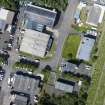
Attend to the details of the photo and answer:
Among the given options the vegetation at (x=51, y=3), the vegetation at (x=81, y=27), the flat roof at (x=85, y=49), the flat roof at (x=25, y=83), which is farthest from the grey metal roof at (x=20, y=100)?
the vegetation at (x=51, y=3)

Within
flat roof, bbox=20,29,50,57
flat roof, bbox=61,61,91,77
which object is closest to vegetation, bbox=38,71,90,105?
flat roof, bbox=61,61,91,77

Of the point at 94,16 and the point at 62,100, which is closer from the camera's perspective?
the point at 62,100

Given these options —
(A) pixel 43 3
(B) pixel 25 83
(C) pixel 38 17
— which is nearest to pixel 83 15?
(A) pixel 43 3

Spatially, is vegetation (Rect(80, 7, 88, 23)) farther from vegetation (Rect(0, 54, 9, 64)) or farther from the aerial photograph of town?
vegetation (Rect(0, 54, 9, 64))

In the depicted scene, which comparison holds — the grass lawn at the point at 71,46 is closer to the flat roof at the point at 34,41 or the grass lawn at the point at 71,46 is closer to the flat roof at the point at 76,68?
the flat roof at the point at 76,68

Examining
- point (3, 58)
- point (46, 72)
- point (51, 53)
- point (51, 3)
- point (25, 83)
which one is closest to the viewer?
point (25, 83)

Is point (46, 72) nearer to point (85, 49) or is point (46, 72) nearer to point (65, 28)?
point (85, 49)
